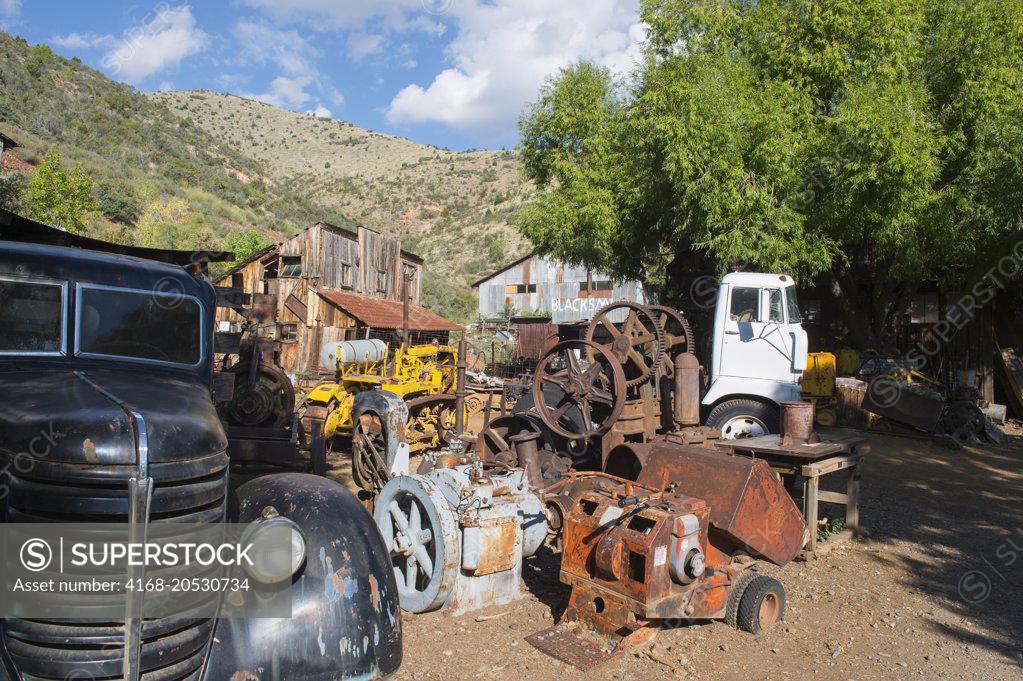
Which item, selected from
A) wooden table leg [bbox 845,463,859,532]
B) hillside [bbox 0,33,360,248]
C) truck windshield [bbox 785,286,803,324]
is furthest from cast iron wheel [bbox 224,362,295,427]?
hillside [bbox 0,33,360,248]

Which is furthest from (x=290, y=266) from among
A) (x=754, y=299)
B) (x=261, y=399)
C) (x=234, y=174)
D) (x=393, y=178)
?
(x=393, y=178)

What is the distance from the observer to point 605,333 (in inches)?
381

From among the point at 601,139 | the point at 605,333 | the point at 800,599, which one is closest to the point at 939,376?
the point at 601,139

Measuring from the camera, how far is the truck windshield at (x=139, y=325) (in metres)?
3.52

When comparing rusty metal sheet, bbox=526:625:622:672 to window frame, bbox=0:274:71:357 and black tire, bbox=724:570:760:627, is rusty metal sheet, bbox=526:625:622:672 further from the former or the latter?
window frame, bbox=0:274:71:357

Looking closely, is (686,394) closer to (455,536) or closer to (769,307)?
(769,307)

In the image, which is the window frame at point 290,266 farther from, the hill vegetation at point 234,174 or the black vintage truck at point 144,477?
the black vintage truck at point 144,477

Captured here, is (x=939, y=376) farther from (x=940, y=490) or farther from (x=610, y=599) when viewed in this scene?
(x=610, y=599)

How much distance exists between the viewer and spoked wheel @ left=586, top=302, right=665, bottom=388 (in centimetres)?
800

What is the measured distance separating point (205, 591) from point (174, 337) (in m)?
1.79

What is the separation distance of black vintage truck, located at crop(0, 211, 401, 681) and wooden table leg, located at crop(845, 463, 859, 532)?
17.3 feet

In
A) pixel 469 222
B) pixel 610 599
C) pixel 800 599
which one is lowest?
pixel 800 599

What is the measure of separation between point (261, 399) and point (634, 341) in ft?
15.7

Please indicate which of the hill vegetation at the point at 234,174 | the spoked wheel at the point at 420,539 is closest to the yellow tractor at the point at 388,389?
the spoked wheel at the point at 420,539
